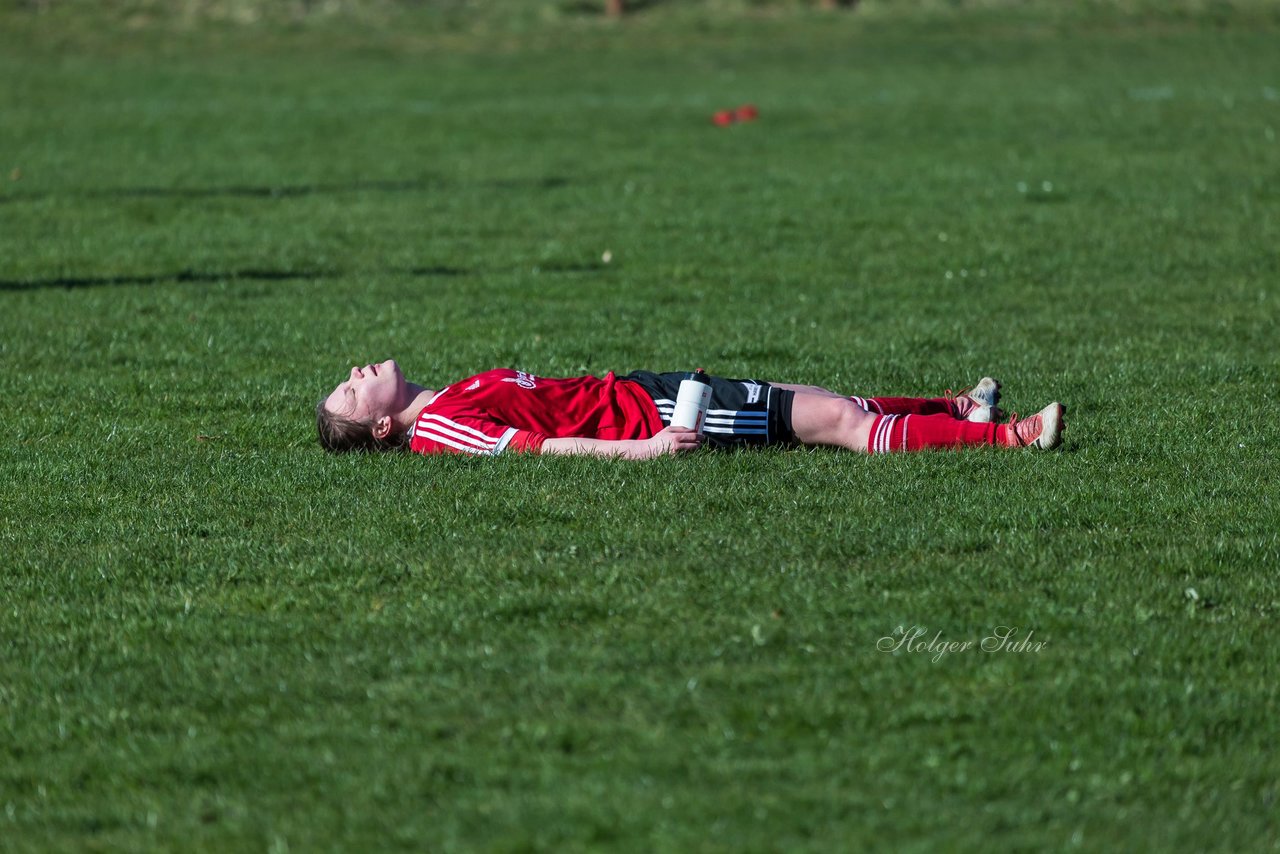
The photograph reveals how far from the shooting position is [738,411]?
7.06 m

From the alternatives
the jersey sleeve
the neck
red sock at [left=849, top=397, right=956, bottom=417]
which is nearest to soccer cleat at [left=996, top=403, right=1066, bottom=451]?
red sock at [left=849, top=397, right=956, bottom=417]

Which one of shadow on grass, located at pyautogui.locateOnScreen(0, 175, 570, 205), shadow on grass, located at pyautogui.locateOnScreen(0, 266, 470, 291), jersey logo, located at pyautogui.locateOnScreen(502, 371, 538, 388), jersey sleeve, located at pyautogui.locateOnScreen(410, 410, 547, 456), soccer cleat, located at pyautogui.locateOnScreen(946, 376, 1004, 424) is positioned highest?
jersey logo, located at pyautogui.locateOnScreen(502, 371, 538, 388)

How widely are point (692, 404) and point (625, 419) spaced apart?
1.17 feet

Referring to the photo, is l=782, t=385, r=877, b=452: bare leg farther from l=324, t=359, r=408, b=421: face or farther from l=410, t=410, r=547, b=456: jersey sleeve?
l=324, t=359, r=408, b=421: face

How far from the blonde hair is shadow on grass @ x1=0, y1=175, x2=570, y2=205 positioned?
9463mm

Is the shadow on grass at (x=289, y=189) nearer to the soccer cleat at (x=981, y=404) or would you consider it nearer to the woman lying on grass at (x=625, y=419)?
the woman lying on grass at (x=625, y=419)

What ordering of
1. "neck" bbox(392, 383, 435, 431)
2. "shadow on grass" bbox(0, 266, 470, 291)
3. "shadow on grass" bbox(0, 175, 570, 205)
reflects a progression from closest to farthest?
"neck" bbox(392, 383, 435, 431)
"shadow on grass" bbox(0, 266, 470, 291)
"shadow on grass" bbox(0, 175, 570, 205)

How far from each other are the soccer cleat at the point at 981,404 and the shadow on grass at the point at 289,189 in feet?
32.6

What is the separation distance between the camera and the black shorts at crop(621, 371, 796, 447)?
23.1 feet

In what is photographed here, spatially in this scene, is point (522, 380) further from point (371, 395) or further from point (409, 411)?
point (371, 395)

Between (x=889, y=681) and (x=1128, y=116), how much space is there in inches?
731

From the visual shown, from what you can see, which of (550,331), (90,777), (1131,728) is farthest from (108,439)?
(1131,728)

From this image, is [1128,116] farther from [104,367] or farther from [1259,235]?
[104,367]

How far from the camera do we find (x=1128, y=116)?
70.3ft
